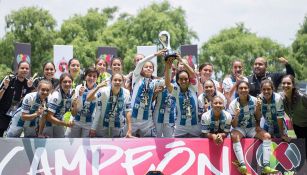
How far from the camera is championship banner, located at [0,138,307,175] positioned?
7258 mm

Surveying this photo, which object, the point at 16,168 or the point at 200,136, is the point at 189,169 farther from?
the point at 16,168

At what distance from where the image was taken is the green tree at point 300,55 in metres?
44.1

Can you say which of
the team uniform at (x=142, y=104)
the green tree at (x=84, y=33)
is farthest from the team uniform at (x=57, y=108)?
the green tree at (x=84, y=33)

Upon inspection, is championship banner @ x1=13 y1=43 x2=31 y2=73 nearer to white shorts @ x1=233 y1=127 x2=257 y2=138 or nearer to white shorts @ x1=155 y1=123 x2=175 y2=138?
white shorts @ x1=155 y1=123 x2=175 y2=138

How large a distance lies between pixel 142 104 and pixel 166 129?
1.97 feet

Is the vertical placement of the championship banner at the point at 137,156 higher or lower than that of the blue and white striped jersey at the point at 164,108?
lower

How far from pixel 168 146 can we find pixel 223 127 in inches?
35.9

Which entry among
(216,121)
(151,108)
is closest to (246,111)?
(216,121)

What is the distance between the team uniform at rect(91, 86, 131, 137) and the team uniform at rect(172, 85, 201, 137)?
2.70 feet

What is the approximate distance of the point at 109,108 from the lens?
7.57m

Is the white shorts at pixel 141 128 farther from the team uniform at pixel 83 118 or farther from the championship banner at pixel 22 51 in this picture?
the championship banner at pixel 22 51

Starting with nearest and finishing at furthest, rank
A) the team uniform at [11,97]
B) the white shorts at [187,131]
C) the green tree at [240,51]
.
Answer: the white shorts at [187,131] → the team uniform at [11,97] → the green tree at [240,51]

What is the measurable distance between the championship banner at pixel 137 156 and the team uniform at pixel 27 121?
266mm

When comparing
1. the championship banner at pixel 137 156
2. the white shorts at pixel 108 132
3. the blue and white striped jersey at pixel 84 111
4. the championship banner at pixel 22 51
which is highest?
the championship banner at pixel 22 51
